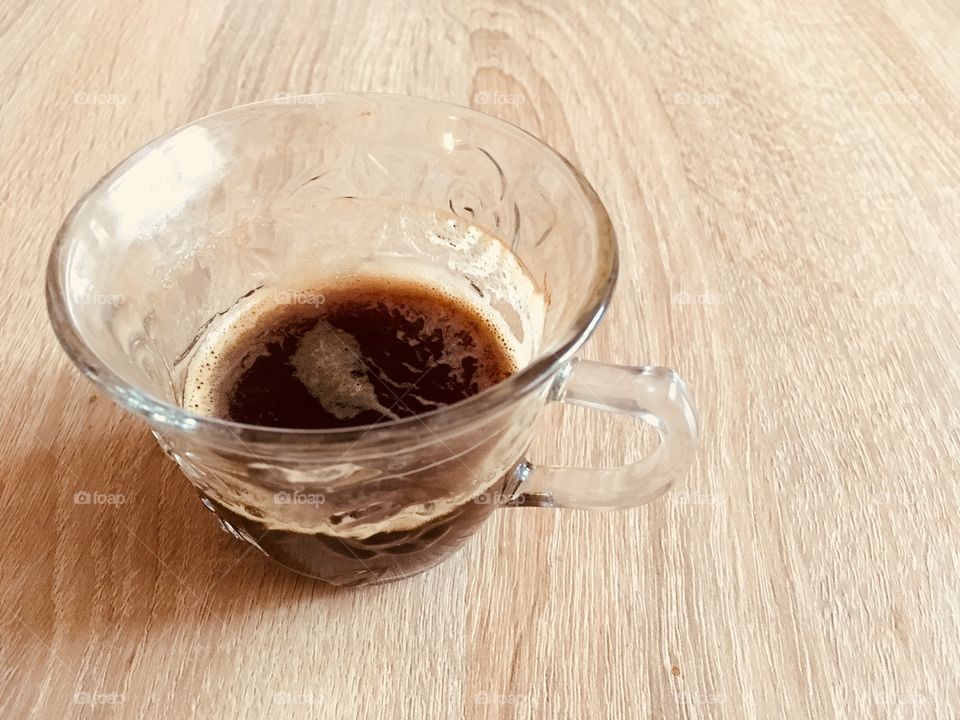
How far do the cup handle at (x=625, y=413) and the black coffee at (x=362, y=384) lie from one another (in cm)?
4

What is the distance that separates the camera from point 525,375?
16.6 inches

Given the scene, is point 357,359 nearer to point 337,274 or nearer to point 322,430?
point 337,274

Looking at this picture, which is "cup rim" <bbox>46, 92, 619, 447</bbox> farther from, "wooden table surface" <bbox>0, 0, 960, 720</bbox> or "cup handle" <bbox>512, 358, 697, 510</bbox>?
"wooden table surface" <bbox>0, 0, 960, 720</bbox>

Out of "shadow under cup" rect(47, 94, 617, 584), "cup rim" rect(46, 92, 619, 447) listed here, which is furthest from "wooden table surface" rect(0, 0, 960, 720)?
"cup rim" rect(46, 92, 619, 447)

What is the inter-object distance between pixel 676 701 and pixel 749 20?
784 mm

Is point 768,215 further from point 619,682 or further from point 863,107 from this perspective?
point 619,682

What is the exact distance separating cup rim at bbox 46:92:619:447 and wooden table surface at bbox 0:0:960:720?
0.52 ft

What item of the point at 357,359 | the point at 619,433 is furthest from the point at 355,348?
the point at 619,433

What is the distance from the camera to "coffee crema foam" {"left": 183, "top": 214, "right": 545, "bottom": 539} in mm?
469

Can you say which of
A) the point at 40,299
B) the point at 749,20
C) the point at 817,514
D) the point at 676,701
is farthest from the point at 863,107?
the point at 40,299

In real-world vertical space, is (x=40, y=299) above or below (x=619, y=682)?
below

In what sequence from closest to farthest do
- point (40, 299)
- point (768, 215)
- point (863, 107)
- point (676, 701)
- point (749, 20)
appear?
point (676, 701) → point (40, 299) → point (768, 215) → point (863, 107) → point (749, 20)

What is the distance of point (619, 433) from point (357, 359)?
7.2 inches

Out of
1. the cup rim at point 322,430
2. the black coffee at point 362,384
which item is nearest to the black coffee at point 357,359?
the black coffee at point 362,384
